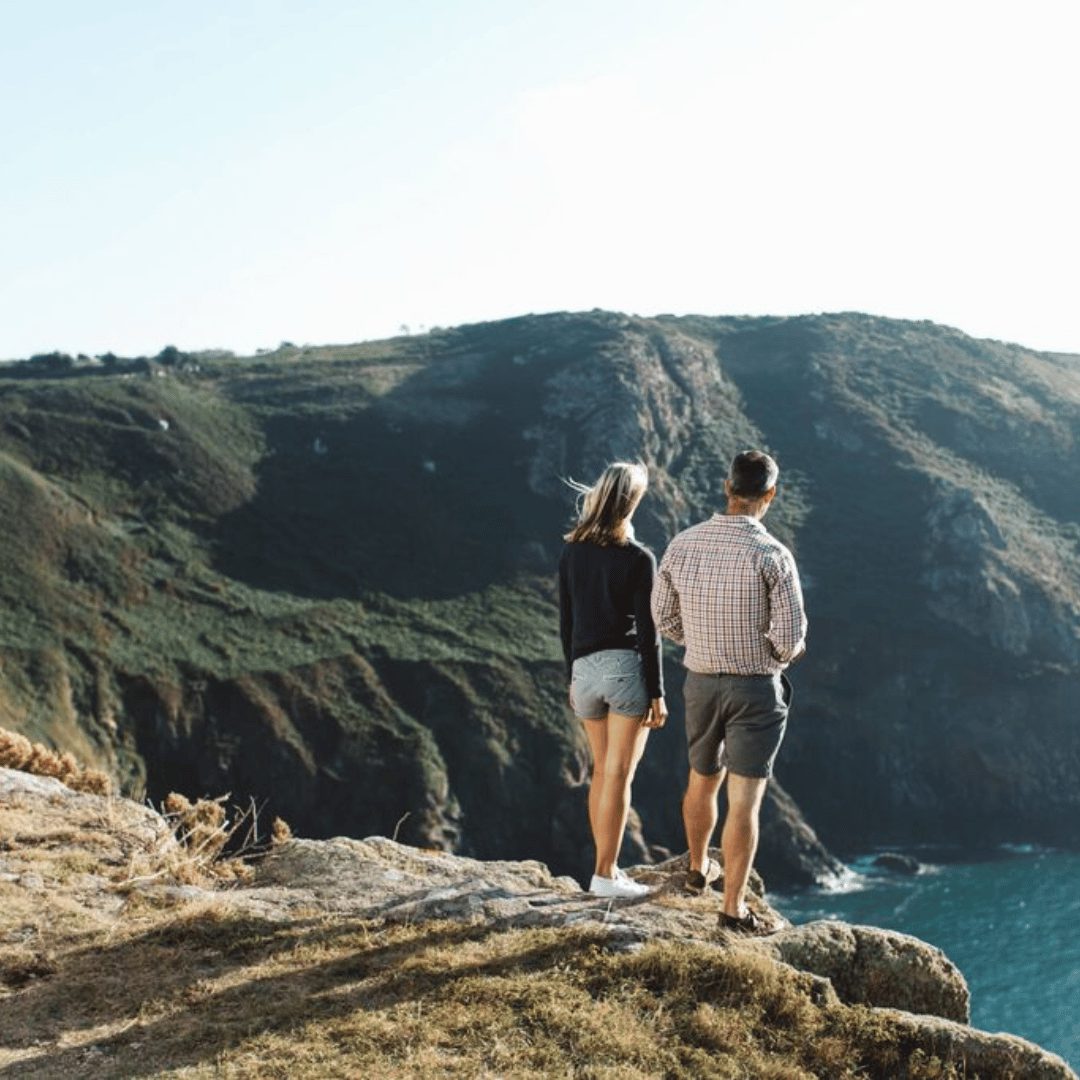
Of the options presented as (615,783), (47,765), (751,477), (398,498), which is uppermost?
(751,477)

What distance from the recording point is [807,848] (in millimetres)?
84312

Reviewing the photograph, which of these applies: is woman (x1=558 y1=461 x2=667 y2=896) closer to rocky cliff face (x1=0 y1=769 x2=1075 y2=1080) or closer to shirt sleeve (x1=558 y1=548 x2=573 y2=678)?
shirt sleeve (x1=558 y1=548 x2=573 y2=678)

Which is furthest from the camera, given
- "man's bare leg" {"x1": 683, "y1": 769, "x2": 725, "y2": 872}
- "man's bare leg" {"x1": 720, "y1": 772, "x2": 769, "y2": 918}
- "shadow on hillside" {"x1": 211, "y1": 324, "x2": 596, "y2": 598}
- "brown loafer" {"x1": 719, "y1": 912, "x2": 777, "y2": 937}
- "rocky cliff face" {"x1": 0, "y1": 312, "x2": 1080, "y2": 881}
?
"shadow on hillside" {"x1": 211, "y1": 324, "x2": 596, "y2": 598}

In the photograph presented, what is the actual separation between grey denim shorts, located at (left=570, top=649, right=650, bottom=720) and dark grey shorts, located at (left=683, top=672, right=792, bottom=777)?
17.6 inches

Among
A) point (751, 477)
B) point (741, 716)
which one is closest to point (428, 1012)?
point (741, 716)

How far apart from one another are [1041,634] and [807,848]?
36928mm

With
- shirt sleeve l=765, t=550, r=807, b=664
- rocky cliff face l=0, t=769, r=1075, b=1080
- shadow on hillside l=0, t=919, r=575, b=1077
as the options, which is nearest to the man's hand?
shirt sleeve l=765, t=550, r=807, b=664

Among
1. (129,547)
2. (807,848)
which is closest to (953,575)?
(807,848)

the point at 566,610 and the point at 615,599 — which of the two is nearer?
the point at 615,599

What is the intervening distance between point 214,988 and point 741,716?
3.63 metres

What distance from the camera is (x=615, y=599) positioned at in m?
8.09

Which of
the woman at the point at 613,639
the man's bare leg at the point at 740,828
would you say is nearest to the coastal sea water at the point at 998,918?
the woman at the point at 613,639

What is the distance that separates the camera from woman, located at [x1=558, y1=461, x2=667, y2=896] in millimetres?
7973

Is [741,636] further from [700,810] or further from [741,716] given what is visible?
[700,810]
